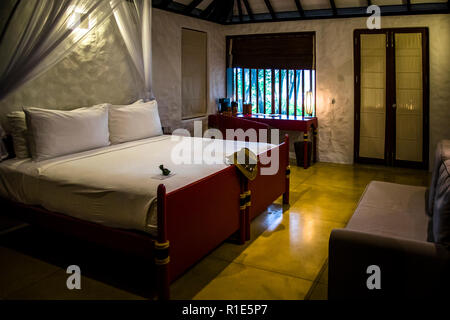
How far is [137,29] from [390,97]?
3.69m

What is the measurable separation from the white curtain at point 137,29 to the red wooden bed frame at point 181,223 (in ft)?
6.68

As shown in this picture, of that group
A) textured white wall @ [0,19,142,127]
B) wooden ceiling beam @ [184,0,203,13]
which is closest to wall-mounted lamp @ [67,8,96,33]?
textured white wall @ [0,19,142,127]

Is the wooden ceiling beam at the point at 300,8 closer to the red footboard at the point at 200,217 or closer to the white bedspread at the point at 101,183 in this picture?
the white bedspread at the point at 101,183

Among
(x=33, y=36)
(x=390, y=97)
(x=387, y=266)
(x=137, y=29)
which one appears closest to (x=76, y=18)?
(x=33, y=36)

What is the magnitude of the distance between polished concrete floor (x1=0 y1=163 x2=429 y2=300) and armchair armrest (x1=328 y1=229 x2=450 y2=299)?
1.64 ft

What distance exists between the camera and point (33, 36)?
3.35 meters

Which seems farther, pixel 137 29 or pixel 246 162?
pixel 137 29

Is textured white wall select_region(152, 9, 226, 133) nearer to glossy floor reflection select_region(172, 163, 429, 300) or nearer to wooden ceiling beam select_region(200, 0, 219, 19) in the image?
wooden ceiling beam select_region(200, 0, 219, 19)

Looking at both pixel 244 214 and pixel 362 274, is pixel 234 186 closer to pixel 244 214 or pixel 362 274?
pixel 244 214

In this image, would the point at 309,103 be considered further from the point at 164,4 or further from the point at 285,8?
the point at 164,4

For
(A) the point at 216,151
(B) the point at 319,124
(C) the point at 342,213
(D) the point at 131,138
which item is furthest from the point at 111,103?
(B) the point at 319,124

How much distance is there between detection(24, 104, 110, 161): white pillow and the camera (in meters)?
3.38

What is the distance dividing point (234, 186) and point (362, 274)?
136cm

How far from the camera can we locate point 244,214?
3463 millimetres
